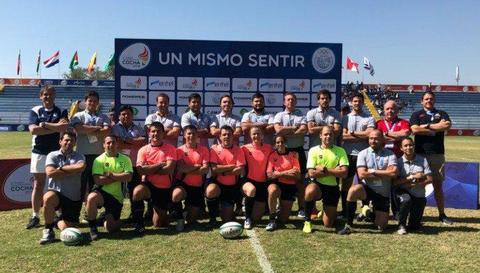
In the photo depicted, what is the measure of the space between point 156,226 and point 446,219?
4.76 metres

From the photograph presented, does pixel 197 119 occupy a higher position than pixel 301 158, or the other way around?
pixel 197 119

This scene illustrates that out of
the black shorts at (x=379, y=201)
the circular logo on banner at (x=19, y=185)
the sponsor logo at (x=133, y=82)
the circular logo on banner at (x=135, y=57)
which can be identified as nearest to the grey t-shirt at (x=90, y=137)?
the circular logo on banner at (x=19, y=185)

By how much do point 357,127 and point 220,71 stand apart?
353 cm

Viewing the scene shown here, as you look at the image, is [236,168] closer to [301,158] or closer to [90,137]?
[301,158]

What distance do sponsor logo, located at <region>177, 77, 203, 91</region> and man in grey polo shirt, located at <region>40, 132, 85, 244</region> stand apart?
11.7 ft

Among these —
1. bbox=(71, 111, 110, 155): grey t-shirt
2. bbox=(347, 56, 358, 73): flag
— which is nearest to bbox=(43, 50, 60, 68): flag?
bbox=(347, 56, 358, 73): flag

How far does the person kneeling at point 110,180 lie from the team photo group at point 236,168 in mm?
15

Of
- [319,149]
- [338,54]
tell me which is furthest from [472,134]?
[319,149]

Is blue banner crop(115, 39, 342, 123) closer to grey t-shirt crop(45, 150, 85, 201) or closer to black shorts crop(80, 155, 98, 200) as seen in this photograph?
black shorts crop(80, 155, 98, 200)

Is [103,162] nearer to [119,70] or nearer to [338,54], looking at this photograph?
[119,70]

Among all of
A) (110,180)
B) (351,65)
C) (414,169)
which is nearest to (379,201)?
(414,169)

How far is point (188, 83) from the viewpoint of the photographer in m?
9.65

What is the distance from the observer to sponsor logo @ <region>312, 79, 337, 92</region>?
9.70m

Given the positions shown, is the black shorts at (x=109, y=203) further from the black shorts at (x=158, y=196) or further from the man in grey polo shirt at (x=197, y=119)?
the man in grey polo shirt at (x=197, y=119)
